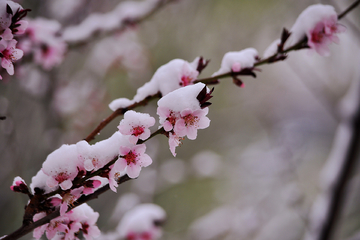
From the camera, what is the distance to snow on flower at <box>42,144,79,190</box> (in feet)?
2.21

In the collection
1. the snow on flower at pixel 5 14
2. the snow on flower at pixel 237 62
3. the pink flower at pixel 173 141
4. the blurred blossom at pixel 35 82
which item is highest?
the blurred blossom at pixel 35 82

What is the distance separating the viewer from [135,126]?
2.20 feet

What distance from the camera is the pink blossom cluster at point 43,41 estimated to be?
159 centimetres

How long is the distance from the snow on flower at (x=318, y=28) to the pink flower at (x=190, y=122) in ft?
1.88

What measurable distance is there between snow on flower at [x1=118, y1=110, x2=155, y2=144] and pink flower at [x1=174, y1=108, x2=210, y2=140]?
0.08 metres

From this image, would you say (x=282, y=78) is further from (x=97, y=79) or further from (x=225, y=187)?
(x=97, y=79)

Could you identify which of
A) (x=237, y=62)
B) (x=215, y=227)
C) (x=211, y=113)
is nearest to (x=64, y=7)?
(x=237, y=62)

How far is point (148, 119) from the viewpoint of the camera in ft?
Result: 2.22

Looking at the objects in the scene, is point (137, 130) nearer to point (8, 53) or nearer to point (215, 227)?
point (8, 53)

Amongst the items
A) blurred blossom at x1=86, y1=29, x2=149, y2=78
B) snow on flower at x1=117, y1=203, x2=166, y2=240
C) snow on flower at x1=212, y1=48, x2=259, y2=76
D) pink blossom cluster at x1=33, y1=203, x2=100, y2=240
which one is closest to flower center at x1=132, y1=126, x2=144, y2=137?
pink blossom cluster at x1=33, y1=203, x2=100, y2=240

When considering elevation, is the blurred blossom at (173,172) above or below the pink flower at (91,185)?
above

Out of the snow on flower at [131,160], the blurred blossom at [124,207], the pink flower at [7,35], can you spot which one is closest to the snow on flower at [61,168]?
the snow on flower at [131,160]

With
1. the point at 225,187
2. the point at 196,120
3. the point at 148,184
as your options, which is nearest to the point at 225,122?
the point at 225,187

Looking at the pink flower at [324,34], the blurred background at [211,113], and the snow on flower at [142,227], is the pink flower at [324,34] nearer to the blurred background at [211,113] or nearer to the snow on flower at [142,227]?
the blurred background at [211,113]
